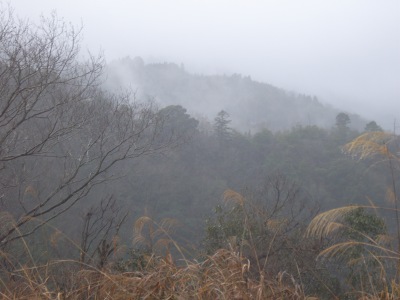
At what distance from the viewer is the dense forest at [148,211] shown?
6.68 feet

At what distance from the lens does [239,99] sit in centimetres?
9375

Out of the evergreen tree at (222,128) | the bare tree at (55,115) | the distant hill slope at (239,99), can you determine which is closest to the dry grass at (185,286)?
the bare tree at (55,115)

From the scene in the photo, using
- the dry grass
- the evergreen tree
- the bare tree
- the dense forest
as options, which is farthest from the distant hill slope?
the dry grass

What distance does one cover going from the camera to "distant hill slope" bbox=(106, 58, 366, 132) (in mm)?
84188

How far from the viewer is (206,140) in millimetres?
36375

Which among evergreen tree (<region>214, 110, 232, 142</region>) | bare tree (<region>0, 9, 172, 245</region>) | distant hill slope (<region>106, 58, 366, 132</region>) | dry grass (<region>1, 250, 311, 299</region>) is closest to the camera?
dry grass (<region>1, 250, 311, 299</region>)

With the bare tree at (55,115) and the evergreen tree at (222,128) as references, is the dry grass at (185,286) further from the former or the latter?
the evergreen tree at (222,128)

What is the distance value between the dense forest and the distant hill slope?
5259 centimetres

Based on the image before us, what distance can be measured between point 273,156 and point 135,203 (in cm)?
1459

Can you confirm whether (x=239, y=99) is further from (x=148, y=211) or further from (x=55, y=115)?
(x=148, y=211)

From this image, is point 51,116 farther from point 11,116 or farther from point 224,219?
point 224,219

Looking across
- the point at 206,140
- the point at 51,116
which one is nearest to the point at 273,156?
the point at 206,140

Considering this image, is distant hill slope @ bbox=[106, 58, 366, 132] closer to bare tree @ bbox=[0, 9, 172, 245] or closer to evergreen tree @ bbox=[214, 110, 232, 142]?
evergreen tree @ bbox=[214, 110, 232, 142]

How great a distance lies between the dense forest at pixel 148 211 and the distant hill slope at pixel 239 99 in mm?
52593
